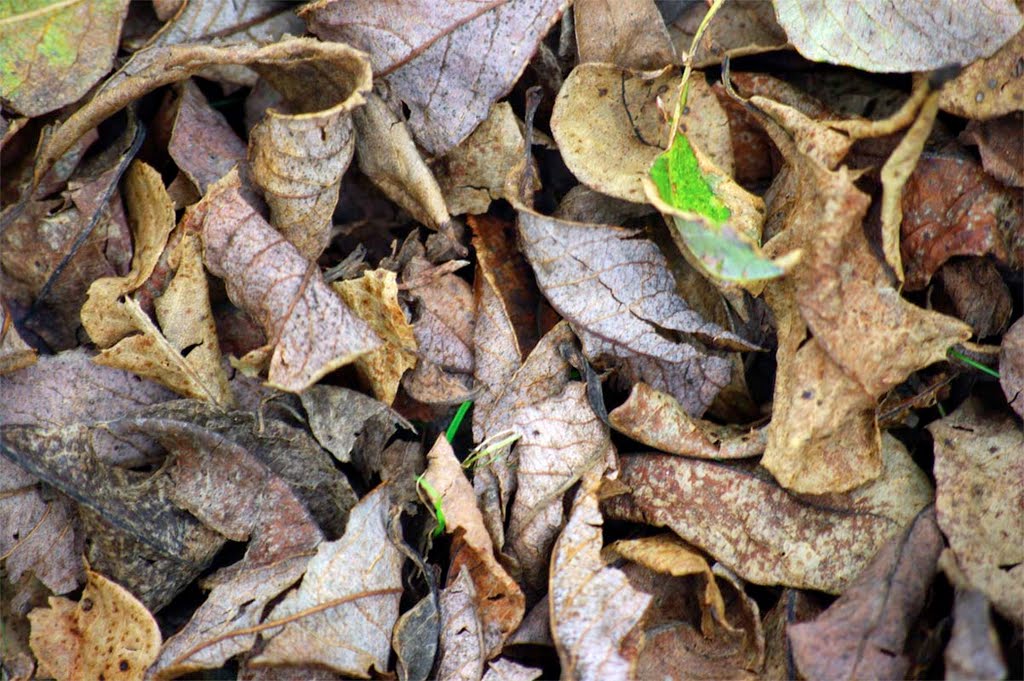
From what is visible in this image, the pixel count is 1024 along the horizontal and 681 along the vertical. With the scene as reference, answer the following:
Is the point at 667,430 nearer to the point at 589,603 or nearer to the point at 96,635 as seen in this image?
the point at 589,603

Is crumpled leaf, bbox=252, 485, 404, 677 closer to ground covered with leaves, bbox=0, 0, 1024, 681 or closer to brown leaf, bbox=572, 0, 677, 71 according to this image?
ground covered with leaves, bbox=0, 0, 1024, 681

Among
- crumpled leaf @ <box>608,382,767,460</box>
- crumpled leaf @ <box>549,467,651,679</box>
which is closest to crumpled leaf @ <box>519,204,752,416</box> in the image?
crumpled leaf @ <box>608,382,767,460</box>

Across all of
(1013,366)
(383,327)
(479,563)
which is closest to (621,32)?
(383,327)

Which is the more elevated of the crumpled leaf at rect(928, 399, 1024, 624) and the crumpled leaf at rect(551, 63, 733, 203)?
the crumpled leaf at rect(551, 63, 733, 203)

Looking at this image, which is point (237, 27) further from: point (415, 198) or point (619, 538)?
point (619, 538)

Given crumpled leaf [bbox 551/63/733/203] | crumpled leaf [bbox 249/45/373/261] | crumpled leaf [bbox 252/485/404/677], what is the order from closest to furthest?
crumpled leaf [bbox 252/485/404/677], crumpled leaf [bbox 249/45/373/261], crumpled leaf [bbox 551/63/733/203]

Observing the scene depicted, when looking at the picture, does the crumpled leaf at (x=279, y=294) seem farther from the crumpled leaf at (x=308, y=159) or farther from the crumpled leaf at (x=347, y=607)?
the crumpled leaf at (x=347, y=607)

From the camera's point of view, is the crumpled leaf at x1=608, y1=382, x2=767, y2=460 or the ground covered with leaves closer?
the ground covered with leaves

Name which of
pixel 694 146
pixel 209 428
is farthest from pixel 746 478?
pixel 209 428
